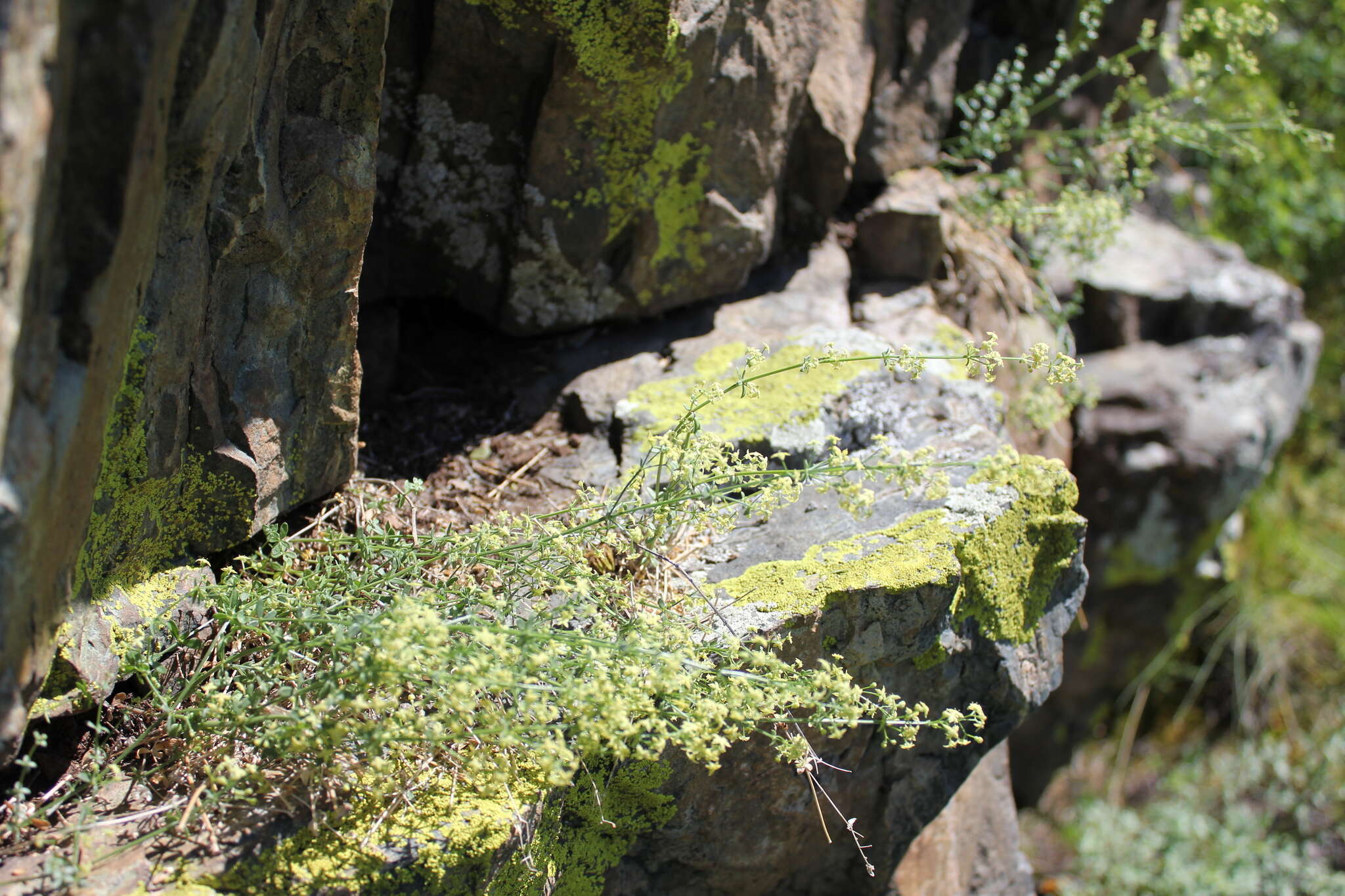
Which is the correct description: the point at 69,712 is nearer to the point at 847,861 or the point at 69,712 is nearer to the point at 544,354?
the point at 544,354

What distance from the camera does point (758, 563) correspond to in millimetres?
2418

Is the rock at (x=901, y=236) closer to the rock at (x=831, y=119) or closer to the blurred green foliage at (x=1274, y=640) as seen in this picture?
the rock at (x=831, y=119)

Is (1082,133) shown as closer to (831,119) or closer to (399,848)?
(831,119)

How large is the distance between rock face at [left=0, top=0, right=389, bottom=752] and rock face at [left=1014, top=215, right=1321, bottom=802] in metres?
3.22

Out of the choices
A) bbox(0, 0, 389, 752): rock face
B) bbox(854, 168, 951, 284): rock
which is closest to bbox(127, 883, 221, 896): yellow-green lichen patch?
bbox(0, 0, 389, 752): rock face

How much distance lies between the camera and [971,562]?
2.48 m

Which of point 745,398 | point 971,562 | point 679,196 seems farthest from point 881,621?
point 679,196

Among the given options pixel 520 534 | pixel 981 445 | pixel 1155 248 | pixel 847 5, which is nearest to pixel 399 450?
pixel 520 534

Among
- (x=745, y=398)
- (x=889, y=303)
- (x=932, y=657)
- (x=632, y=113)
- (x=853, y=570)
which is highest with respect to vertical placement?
(x=632, y=113)

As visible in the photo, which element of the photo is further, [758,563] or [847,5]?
[847,5]

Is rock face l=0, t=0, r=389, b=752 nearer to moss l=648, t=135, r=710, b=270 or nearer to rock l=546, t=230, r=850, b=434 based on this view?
rock l=546, t=230, r=850, b=434

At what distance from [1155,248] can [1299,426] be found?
2.23 m

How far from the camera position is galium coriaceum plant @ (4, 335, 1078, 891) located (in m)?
1.70

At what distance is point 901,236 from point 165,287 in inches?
104
